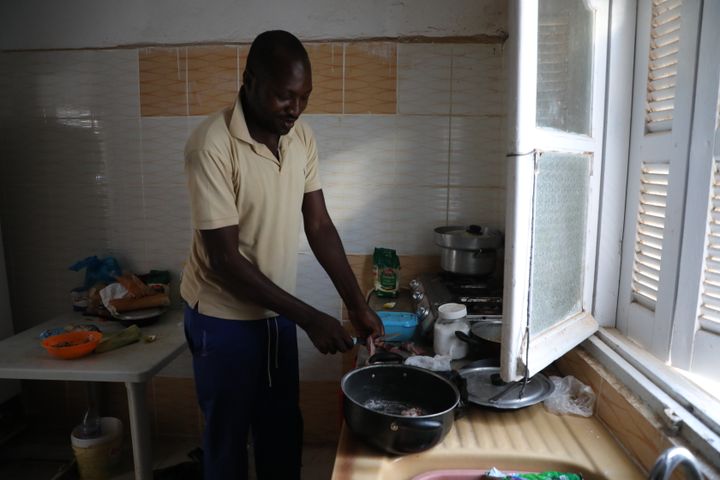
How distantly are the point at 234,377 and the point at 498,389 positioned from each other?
0.69 m

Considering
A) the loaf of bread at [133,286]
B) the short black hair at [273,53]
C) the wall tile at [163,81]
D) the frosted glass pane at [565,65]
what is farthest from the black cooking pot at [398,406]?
the wall tile at [163,81]

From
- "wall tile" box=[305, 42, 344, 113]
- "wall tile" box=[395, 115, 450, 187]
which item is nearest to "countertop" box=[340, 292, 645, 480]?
"wall tile" box=[395, 115, 450, 187]

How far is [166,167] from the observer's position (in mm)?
2188

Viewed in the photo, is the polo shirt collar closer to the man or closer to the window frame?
the man

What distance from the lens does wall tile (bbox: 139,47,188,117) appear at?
2.12m

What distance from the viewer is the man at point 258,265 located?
4.03 ft

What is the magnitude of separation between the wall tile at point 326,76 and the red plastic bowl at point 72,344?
46.4 inches

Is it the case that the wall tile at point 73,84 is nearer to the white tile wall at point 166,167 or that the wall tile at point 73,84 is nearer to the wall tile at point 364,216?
the white tile wall at point 166,167

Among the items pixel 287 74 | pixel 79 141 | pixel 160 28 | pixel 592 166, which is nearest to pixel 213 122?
pixel 287 74

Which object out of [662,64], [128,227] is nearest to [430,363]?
[662,64]

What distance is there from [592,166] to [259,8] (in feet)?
4.80

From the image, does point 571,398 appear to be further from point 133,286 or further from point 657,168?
point 133,286

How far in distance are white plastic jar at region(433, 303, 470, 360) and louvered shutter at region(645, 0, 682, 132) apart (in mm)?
671

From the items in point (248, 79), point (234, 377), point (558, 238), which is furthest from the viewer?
point (234, 377)
